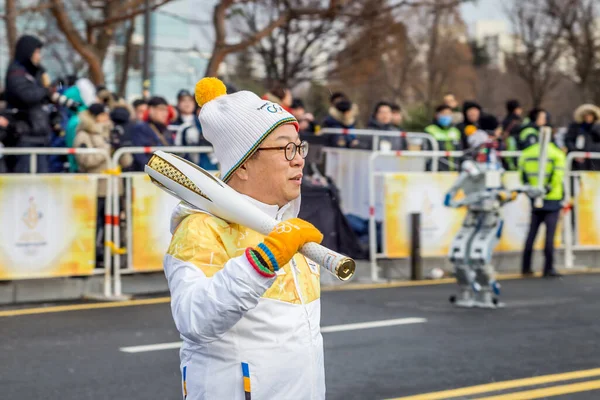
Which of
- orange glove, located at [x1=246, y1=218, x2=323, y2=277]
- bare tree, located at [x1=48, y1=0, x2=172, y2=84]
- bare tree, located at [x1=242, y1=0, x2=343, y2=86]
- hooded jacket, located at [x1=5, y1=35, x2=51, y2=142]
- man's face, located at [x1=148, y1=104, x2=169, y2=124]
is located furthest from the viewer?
bare tree, located at [x1=242, y1=0, x2=343, y2=86]

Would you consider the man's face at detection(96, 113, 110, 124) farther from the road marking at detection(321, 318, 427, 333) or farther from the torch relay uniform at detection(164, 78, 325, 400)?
the torch relay uniform at detection(164, 78, 325, 400)

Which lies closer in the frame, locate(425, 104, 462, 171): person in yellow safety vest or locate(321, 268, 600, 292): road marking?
locate(321, 268, 600, 292): road marking

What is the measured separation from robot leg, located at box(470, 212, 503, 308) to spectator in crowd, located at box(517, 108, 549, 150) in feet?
9.38

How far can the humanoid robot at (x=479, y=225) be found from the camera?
11.3 metres

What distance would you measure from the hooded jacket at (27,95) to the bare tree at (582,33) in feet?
75.5

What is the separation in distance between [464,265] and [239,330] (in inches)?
324

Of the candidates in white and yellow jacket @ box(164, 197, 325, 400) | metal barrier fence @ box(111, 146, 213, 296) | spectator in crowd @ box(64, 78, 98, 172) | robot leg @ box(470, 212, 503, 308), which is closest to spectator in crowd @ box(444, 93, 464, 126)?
robot leg @ box(470, 212, 503, 308)

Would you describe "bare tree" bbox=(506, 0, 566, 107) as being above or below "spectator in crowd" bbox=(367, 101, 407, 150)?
above

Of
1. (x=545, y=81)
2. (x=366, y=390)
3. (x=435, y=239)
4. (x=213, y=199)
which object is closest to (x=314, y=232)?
(x=213, y=199)

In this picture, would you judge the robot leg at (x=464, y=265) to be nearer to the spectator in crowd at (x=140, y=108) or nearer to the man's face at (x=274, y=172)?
the spectator in crowd at (x=140, y=108)

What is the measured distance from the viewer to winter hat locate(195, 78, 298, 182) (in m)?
3.43

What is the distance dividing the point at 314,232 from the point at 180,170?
1.62 feet

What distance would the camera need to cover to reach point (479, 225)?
11484mm

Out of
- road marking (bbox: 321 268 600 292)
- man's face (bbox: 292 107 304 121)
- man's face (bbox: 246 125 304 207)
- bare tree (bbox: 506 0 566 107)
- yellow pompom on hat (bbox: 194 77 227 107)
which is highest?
bare tree (bbox: 506 0 566 107)
